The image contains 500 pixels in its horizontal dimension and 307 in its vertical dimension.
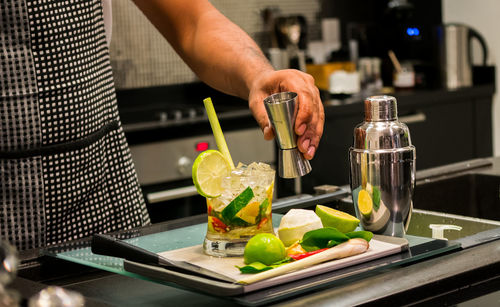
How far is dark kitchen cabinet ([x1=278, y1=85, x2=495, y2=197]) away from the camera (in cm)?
320

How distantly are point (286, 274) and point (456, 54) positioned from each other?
10.1 ft

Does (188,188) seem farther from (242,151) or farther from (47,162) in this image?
(47,162)

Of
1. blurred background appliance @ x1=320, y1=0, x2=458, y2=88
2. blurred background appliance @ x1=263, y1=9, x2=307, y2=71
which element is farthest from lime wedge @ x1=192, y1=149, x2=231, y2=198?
blurred background appliance @ x1=320, y1=0, x2=458, y2=88

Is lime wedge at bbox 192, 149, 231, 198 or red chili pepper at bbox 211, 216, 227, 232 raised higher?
lime wedge at bbox 192, 149, 231, 198

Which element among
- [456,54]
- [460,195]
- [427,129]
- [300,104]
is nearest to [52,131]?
[300,104]

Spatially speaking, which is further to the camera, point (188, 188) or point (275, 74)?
point (188, 188)

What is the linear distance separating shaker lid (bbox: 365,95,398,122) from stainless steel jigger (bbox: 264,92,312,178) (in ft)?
0.35

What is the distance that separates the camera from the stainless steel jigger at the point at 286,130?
1076 mm

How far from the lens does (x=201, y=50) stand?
1.65 m

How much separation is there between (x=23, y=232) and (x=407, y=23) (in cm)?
298

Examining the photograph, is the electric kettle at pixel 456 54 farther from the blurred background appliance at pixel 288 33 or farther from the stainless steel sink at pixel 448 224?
the stainless steel sink at pixel 448 224

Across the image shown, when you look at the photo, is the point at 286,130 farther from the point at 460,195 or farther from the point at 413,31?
the point at 413,31

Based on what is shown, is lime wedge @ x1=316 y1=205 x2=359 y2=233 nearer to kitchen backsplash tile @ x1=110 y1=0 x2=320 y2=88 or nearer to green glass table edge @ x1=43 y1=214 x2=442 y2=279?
green glass table edge @ x1=43 y1=214 x2=442 y2=279

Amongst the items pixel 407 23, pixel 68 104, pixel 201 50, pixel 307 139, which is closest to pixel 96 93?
pixel 68 104
